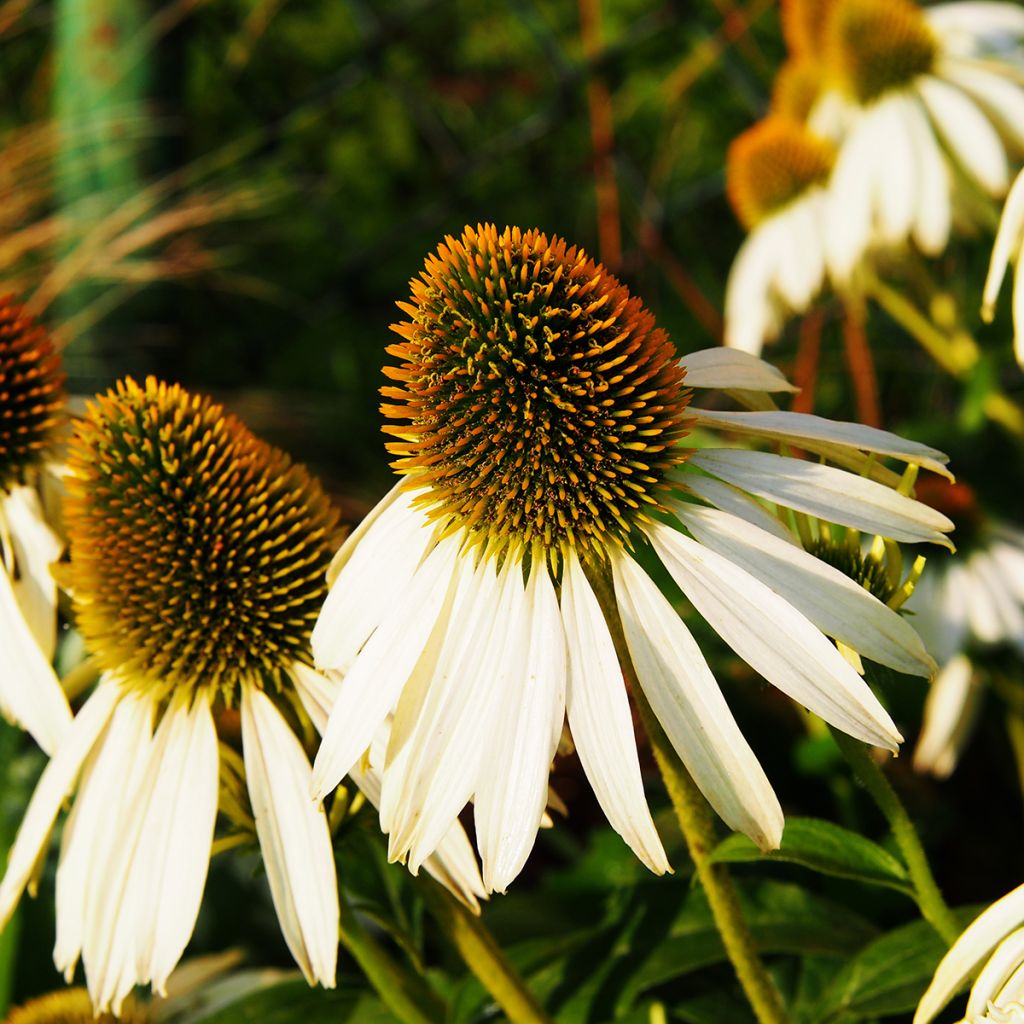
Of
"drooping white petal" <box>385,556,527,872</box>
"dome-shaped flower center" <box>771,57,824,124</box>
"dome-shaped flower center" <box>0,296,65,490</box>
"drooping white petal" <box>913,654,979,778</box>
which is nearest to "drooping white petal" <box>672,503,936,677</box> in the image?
"drooping white petal" <box>385,556,527,872</box>

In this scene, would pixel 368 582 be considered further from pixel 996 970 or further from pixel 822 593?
pixel 996 970

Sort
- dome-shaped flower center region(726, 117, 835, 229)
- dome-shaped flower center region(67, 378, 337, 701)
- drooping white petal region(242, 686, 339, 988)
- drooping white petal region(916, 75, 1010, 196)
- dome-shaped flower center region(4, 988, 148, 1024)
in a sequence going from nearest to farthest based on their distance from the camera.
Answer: drooping white petal region(242, 686, 339, 988), dome-shaped flower center region(67, 378, 337, 701), dome-shaped flower center region(4, 988, 148, 1024), drooping white petal region(916, 75, 1010, 196), dome-shaped flower center region(726, 117, 835, 229)

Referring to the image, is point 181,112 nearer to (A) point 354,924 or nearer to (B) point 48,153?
(B) point 48,153

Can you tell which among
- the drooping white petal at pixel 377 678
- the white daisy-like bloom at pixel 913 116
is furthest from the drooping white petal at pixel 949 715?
the drooping white petal at pixel 377 678

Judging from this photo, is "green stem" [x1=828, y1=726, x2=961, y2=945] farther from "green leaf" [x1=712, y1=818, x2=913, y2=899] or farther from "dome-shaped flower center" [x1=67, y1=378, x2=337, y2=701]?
"dome-shaped flower center" [x1=67, y1=378, x2=337, y2=701]

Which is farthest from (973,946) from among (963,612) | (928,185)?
(928,185)

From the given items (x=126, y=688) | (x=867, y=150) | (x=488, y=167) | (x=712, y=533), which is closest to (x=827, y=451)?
(x=712, y=533)

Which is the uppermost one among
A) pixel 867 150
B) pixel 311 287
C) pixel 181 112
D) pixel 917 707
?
pixel 181 112
